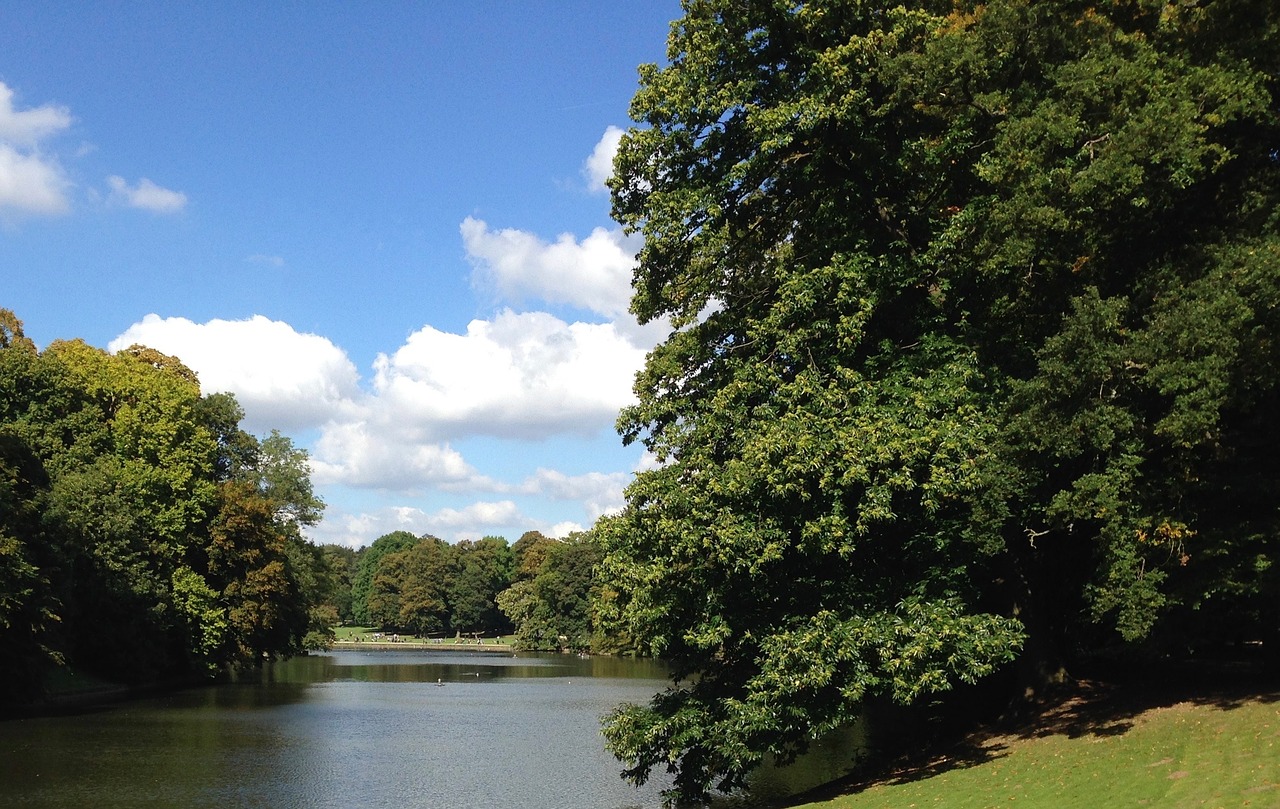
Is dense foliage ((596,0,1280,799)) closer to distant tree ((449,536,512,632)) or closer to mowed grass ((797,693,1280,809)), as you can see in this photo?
mowed grass ((797,693,1280,809))

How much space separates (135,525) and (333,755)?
2499 cm

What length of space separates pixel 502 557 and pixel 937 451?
13393cm

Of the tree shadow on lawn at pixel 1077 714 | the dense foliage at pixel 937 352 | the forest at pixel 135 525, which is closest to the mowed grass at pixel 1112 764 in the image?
the tree shadow on lawn at pixel 1077 714

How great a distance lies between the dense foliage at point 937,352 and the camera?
51.4ft

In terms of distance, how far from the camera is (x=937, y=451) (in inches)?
687

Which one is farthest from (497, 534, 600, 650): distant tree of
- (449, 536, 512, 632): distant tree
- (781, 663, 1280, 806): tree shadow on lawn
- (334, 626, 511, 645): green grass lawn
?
(781, 663, 1280, 806): tree shadow on lawn

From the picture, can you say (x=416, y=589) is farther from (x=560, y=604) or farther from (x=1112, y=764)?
(x=1112, y=764)

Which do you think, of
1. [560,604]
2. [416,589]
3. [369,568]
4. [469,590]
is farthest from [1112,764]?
[369,568]

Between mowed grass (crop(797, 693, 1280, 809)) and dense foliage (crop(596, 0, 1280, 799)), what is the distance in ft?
5.01

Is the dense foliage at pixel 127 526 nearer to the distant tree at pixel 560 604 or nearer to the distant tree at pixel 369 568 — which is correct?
the distant tree at pixel 560 604

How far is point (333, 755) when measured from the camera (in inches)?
1183

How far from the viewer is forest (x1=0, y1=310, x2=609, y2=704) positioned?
37531 millimetres

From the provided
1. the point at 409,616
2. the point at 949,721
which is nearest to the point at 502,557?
the point at 409,616

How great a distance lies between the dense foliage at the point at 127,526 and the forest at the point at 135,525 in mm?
83
